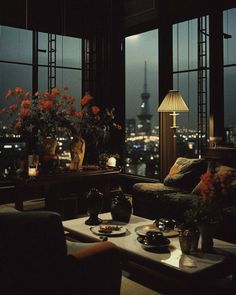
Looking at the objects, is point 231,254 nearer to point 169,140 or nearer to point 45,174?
point 45,174

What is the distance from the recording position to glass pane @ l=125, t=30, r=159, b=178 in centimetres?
607

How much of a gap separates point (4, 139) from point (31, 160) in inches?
37.1

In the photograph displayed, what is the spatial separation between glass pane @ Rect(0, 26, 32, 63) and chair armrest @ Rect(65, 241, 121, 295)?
436 centimetres

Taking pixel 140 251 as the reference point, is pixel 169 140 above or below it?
above

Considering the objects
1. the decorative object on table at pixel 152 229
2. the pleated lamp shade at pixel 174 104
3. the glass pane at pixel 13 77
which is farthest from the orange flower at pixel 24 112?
the decorative object on table at pixel 152 229

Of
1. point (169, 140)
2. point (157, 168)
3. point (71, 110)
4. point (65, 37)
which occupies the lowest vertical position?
point (157, 168)

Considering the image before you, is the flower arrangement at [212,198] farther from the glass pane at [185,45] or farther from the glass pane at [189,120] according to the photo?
the glass pane at [185,45]

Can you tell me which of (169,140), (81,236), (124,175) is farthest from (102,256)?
(124,175)

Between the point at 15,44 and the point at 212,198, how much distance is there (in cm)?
449

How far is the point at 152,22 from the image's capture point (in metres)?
5.97

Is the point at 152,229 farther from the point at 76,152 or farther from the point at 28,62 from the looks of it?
the point at 28,62

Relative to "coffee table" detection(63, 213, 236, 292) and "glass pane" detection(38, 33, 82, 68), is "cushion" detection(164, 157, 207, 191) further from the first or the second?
"glass pane" detection(38, 33, 82, 68)

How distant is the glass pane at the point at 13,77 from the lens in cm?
555

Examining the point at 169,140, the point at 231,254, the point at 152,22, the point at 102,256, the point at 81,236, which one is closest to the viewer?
the point at 102,256
